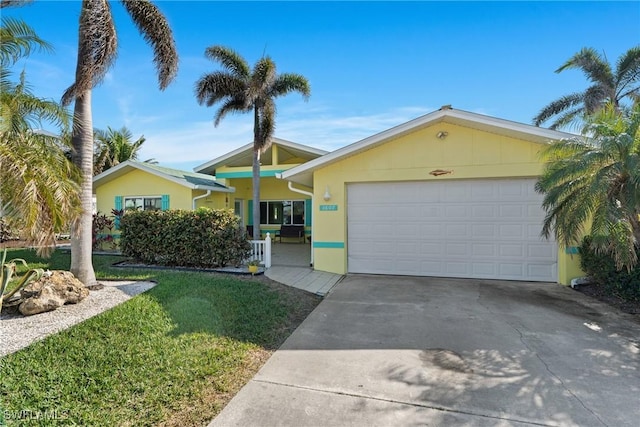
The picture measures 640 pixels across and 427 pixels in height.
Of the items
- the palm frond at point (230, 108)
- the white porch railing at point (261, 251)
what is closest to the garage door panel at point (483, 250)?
the white porch railing at point (261, 251)

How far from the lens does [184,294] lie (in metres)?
6.00

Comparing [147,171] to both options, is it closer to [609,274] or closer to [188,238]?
[188,238]

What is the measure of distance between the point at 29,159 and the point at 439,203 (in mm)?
8363

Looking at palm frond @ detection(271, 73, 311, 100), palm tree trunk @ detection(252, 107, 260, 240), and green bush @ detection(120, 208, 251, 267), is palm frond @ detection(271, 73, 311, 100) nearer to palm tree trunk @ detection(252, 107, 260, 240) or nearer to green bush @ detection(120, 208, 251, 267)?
palm tree trunk @ detection(252, 107, 260, 240)

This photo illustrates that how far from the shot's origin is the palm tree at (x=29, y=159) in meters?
3.98

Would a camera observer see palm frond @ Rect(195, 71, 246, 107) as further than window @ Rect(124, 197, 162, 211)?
No

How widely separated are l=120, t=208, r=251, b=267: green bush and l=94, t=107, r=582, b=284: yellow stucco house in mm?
2331

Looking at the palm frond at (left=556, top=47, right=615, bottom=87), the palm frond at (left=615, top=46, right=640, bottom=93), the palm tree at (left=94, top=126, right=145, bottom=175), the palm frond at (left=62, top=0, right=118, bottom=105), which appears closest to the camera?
the palm frond at (left=62, top=0, right=118, bottom=105)

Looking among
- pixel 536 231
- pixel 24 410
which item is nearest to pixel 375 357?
pixel 24 410

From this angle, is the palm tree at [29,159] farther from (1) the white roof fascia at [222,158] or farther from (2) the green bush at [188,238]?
(1) the white roof fascia at [222,158]

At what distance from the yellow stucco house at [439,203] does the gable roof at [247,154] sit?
5.17 meters

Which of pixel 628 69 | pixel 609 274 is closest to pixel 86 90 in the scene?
pixel 609 274

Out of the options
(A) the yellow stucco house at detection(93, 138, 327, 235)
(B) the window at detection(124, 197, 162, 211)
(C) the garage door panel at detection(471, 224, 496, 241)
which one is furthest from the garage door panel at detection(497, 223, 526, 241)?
(B) the window at detection(124, 197, 162, 211)

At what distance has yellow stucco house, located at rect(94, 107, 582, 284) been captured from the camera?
7.89m
